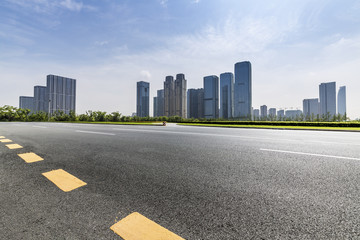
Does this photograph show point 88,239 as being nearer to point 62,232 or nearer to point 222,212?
point 62,232

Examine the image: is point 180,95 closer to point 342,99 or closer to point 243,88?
point 243,88

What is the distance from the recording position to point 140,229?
4.58 ft

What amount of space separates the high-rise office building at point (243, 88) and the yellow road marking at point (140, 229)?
135 metres

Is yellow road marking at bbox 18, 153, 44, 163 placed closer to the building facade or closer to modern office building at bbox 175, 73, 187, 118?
modern office building at bbox 175, 73, 187, 118

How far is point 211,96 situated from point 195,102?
18.4 m

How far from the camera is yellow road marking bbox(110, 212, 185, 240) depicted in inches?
51.6

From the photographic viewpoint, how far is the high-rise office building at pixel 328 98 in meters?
121

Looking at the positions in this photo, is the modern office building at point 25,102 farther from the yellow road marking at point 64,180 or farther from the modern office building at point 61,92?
the yellow road marking at point 64,180

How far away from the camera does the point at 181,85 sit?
128500 mm

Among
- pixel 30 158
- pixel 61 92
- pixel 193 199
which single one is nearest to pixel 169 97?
pixel 61 92

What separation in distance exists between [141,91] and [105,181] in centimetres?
18097

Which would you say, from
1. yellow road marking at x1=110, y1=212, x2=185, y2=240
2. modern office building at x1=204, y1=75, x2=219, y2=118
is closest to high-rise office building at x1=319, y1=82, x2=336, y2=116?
modern office building at x1=204, y1=75, x2=219, y2=118

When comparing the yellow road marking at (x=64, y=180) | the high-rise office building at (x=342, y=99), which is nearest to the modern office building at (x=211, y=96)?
the high-rise office building at (x=342, y=99)

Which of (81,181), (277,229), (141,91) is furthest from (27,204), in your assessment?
(141,91)
